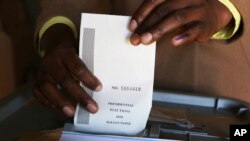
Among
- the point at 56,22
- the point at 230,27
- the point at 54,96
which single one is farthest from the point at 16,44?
the point at 230,27

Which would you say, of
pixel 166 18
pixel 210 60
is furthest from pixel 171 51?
pixel 166 18

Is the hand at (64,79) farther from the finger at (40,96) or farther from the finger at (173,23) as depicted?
the finger at (173,23)

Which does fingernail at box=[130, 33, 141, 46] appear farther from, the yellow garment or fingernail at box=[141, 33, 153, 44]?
the yellow garment

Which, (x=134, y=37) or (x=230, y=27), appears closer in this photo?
(x=134, y=37)

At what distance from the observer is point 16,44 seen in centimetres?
157

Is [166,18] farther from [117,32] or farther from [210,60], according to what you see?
[210,60]

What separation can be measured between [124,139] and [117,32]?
185mm

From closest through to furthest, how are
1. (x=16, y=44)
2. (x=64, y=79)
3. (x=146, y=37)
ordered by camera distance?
(x=146, y=37)
(x=64, y=79)
(x=16, y=44)

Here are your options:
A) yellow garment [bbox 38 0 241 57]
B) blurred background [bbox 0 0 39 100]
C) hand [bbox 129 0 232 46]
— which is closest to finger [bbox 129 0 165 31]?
hand [bbox 129 0 232 46]

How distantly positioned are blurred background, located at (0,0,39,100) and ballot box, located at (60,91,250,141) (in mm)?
767

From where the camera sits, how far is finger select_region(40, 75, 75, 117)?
2.31ft

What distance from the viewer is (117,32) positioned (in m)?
0.63

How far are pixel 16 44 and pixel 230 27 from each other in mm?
1004

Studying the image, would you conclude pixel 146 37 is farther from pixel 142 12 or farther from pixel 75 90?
pixel 75 90
